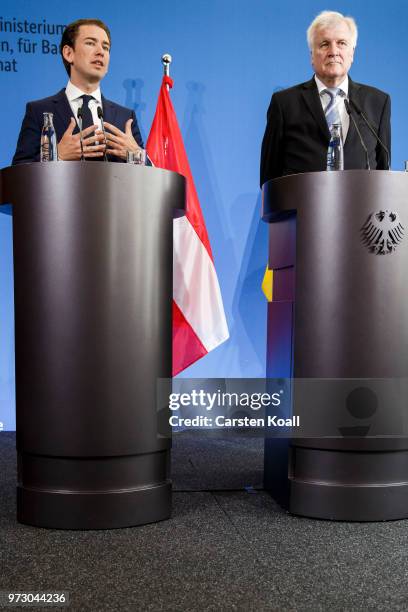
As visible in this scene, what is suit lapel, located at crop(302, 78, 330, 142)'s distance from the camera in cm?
242

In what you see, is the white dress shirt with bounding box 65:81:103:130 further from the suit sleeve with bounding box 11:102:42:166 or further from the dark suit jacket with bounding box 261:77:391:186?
the dark suit jacket with bounding box 261:77:391:186

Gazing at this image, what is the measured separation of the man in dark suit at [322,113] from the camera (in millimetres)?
2412

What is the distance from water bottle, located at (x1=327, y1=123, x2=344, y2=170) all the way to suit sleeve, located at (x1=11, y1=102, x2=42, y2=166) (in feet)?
3.81

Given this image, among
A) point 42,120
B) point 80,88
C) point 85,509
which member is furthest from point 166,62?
point 85,509

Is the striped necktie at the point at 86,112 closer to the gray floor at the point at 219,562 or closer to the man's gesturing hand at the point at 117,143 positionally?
the man's gesturing hand at the point at 117,143

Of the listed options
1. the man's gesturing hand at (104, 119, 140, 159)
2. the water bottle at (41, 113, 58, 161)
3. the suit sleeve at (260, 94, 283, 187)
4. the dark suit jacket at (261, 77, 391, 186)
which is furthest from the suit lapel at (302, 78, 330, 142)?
the water bottle at (41, 113, 58, 161)

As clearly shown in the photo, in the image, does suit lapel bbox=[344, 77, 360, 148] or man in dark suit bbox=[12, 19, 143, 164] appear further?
man in dark suit bbox=[12, 19, 143, 164]

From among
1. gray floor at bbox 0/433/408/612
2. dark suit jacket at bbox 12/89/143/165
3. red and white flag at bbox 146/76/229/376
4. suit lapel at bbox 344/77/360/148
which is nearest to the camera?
gray floor at bbox 0/433/408/612

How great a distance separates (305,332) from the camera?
73.7 inches

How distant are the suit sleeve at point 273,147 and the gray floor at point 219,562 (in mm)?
1201

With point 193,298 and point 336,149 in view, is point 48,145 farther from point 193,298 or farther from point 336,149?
point 193,298

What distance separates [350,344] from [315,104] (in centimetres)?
108

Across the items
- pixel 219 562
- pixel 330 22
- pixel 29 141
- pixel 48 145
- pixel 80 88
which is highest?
pixel 330 22

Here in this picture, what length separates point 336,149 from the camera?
6.44 feet
